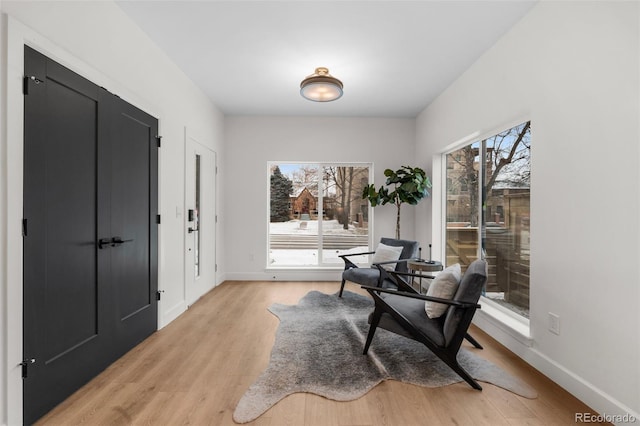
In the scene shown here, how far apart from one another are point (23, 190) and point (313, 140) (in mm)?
3986

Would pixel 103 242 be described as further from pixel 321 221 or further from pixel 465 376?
pixel 321 221

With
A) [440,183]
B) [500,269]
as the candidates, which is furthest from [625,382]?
[440,183]

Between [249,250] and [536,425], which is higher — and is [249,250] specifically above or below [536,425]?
above

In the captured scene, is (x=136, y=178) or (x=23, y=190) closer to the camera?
(x=23, y=190)

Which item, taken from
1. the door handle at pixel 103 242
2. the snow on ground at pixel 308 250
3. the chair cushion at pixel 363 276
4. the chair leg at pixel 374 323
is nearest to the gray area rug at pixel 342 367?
the chair leg at pixel 374 323

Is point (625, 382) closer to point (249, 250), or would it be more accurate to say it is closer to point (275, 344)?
point (275, 344)

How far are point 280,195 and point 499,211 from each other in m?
3.37

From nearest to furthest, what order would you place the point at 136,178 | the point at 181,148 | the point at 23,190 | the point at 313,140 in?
the point at 23,190 → the point at 136,178 → the point at 181,148 → the point at 313,140

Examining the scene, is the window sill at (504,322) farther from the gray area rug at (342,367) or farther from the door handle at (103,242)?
the door handle at (103,242)

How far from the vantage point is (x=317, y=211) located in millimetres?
5309

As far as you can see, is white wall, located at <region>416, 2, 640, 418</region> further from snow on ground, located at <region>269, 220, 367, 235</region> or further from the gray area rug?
snow on ground, located at <region>269, 220, 367, 235</region>

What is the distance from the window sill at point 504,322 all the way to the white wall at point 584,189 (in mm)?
70

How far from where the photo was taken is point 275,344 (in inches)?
107

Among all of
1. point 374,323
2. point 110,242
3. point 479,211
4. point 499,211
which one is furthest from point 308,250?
point 110,242
